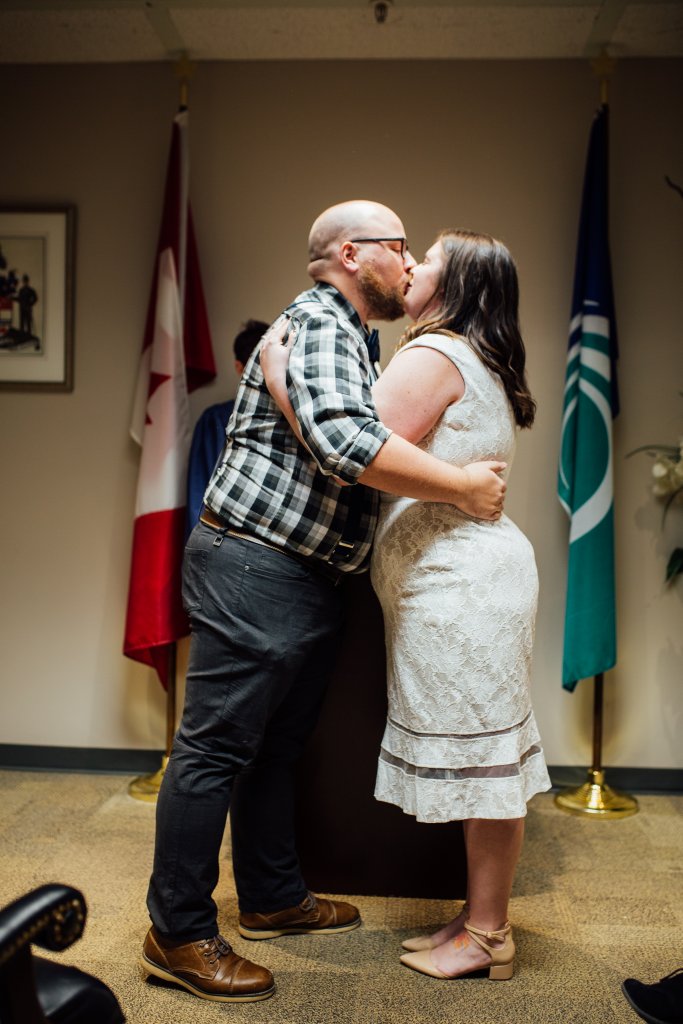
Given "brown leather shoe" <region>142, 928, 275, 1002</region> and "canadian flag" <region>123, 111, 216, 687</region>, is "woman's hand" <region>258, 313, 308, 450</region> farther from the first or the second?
"canadian flag" <region>123, 111, 216, 687</region>

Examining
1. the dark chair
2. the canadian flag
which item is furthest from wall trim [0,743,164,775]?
the dark chair

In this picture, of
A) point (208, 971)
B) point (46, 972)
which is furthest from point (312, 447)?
point (208, 971)

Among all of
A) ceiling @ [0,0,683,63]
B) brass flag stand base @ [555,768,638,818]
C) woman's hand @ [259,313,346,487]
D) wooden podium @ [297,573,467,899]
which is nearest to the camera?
woman's hand @ [259,313,346,487]

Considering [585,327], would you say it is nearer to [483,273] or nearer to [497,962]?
[483,273]

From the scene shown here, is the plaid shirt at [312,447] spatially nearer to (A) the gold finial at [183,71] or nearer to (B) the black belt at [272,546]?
(B) the black belt at [272,546]

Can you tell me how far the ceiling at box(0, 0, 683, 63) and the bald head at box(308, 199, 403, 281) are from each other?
1278 millimetres

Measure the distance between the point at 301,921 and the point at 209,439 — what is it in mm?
1503

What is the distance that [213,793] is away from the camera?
1704 millimetres

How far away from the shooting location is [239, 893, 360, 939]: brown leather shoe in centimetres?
197

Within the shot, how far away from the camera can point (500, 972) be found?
5.96 feet

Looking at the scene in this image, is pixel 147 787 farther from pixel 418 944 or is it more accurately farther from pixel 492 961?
pixel 492 961

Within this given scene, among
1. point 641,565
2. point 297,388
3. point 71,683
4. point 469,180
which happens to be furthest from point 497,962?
point 469,180

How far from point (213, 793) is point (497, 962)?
69cm

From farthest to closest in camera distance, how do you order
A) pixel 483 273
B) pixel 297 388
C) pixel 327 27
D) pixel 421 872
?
pixel 327 27 < pixel 421 872 < pixel 483 273 < pixel 297 388
